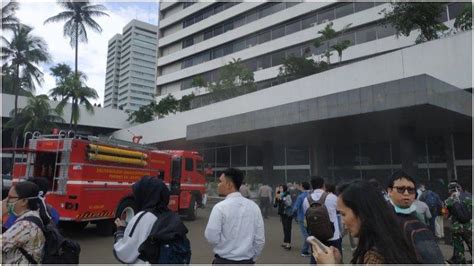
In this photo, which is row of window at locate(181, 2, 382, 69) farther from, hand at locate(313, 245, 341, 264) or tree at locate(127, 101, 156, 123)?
hand at locate(313, 245, 341, 264)

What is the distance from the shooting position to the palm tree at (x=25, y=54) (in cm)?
3357

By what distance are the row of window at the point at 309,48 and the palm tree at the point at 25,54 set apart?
1853 cm

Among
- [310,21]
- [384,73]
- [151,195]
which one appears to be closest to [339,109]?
[384,73]

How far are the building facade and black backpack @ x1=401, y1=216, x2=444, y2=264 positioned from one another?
10955 millimetres

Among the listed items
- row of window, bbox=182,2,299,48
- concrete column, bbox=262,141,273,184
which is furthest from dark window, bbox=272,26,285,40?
concrete column, bbox=262,141,273,184

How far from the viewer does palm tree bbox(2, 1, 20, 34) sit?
3234 cm

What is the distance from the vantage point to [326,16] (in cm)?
3438

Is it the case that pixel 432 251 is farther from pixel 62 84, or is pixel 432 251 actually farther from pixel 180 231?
pixel 62 84

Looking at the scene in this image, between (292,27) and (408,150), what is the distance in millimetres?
24364

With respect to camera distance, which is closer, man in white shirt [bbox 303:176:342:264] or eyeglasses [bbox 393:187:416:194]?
eyeglasses [bbox 393:187:416:194]

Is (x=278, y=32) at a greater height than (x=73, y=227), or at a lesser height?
greater

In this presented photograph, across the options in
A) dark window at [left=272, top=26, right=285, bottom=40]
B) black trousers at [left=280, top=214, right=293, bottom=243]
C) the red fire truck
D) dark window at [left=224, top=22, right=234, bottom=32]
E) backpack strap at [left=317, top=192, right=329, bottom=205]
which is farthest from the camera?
dark window at [left=224, top=22, right=234, bottom=32]

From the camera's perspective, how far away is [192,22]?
49594mm

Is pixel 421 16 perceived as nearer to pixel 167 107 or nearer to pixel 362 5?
pixel 362 5
